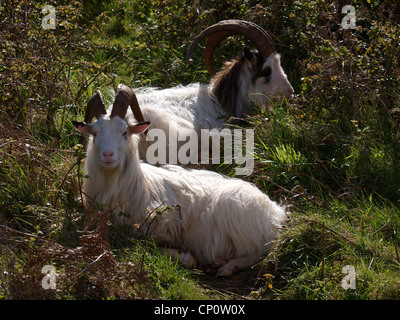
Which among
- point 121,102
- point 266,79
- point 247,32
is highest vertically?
point 247,32

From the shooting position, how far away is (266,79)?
7930 mm

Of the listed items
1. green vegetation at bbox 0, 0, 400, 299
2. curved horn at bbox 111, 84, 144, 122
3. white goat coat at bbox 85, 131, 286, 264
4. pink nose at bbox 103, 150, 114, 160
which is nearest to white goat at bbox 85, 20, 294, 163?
green vegetation at bbox 0, 0, 400, 299

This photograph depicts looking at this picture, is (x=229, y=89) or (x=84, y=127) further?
(x=229, y=89)

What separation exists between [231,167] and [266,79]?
163 cm

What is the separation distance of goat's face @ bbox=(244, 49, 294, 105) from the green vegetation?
1.06 feet

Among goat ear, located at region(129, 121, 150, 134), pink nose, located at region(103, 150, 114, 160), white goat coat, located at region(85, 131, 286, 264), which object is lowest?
white goat coat, located at region(85, 131, 286, 264)

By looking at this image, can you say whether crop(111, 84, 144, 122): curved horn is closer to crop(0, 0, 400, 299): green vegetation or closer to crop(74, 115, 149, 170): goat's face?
crop(74, 115, 149, 170): goat's face

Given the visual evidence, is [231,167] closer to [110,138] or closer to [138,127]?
[138,127]

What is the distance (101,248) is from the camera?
15.1 ft

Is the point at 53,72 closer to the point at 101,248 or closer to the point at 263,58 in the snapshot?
the point at 263,58

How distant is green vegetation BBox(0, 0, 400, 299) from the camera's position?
470 cm

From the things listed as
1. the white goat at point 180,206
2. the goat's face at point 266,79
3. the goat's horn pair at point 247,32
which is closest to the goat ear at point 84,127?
the white goat at point 180,206

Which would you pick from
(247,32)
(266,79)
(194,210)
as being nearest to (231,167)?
(194,210)

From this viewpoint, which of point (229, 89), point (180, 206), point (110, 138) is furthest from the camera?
point (229, 89)
